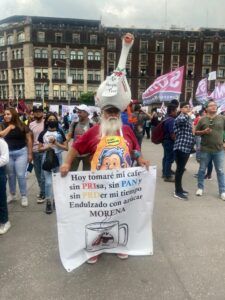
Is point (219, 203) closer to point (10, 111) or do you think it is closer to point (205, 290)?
point (205, 290)

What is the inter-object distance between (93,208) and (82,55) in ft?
197

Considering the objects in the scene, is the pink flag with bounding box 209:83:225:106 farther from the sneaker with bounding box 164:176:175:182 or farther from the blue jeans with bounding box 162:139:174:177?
the sneaker with bounding box 164:176:175:182

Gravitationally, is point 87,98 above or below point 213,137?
above

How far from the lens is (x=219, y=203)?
5504mm

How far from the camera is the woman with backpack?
4820 millimetres

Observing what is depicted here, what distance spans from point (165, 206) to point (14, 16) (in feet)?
210

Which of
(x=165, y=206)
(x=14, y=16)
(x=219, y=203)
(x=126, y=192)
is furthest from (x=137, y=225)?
(x=14, y=16)

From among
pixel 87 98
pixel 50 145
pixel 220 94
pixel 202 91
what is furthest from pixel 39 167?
pixel 87 98

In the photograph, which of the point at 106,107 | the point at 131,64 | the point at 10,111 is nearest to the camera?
the point at 106,107

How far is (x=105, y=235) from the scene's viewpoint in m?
3.19

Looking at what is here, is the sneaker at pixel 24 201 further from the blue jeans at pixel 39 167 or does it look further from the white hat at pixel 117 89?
the white hat at pixel 117 89

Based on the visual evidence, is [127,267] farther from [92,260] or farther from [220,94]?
[220,94]

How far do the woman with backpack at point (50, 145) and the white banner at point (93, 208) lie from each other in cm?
176

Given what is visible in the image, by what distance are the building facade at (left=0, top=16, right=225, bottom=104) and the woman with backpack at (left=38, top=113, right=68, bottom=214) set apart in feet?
177
